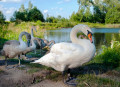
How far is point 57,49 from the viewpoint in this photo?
350 cm

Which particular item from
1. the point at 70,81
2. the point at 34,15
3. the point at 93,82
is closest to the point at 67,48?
the point at 70,81

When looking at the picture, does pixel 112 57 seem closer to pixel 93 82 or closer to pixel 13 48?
pixel 93 82

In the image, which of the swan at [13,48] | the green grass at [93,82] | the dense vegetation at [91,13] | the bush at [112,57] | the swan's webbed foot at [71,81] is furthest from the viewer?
the dense vegetation at [91,13]

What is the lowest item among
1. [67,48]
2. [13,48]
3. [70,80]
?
[70,80]

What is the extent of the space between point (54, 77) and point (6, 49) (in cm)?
229

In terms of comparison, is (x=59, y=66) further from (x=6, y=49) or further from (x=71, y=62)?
(x=6, y=49)

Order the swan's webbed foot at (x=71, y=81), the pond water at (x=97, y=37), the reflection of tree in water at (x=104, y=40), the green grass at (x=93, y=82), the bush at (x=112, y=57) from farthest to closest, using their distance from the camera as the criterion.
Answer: the pond water at (x=97, y=37)
the reflection of tree in water at (x=104, y=40)
the bush at (x=112, y=57)
the swan's webbed foot at (x=71, y=81)
the green grass at (x=93, y=82)

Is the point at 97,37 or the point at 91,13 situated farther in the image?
the point at 91,13

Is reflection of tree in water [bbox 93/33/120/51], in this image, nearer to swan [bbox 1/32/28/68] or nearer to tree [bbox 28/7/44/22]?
swan [bbox 1/32/28/68]

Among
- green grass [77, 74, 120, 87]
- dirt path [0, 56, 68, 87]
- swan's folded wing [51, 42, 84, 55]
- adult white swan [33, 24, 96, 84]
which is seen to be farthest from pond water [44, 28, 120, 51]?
dirt path [0, 56, 68, 87]

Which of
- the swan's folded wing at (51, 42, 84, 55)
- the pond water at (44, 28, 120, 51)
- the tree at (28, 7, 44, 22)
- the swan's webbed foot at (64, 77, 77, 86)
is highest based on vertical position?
the tree at (28, 7, 44, 22)

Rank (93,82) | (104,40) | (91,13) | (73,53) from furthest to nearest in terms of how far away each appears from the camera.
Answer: (91,13), (104,40), (93,82), (73,53)

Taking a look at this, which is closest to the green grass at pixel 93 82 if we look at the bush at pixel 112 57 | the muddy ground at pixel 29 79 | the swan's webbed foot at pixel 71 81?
the swan's webbed foot at pixel 71 81

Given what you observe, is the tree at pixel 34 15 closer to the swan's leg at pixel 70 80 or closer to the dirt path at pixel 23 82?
the dirt path at pixel 23 82
